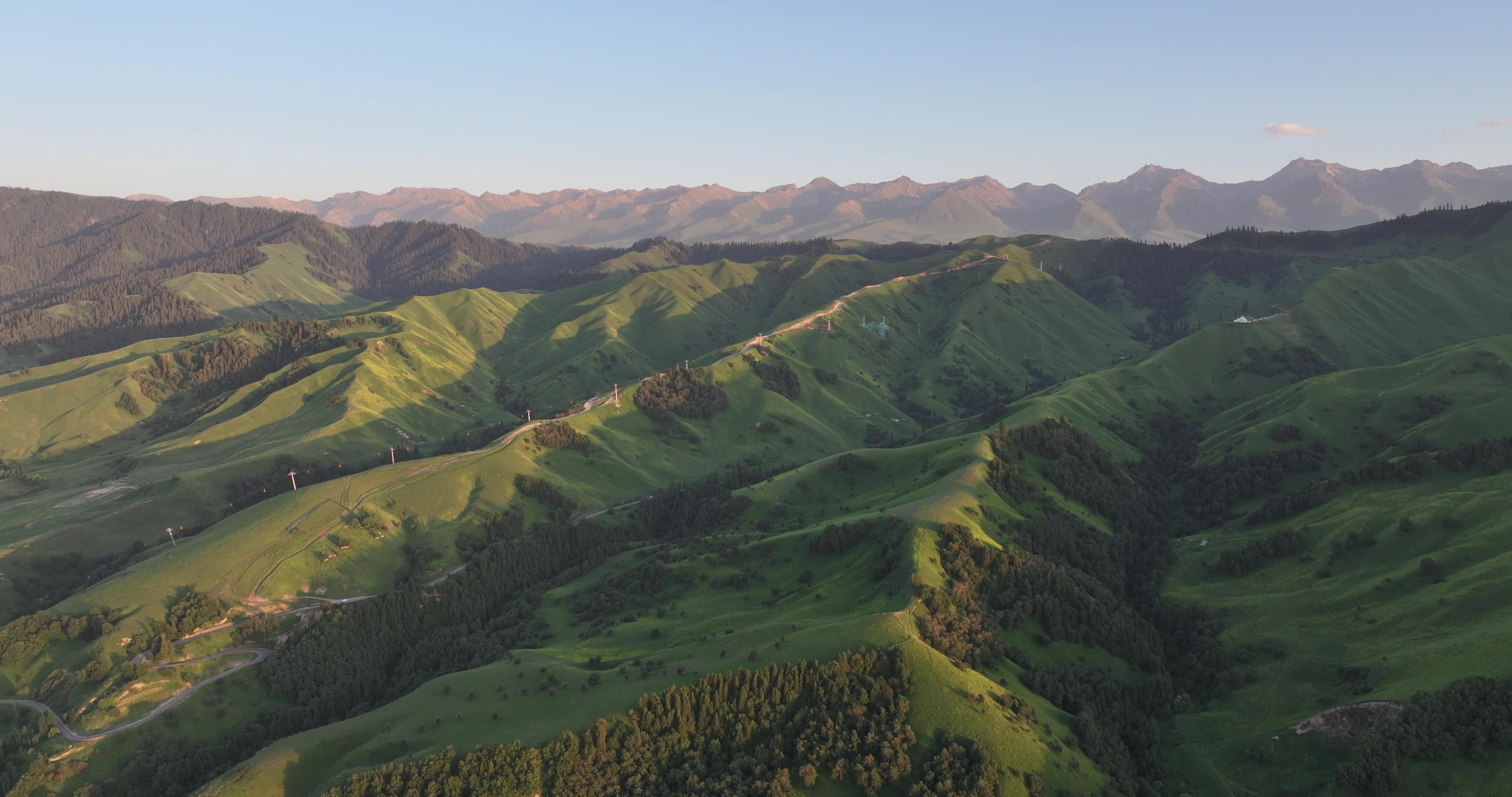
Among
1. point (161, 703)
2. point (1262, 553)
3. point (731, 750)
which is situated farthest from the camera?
point (1262, 553)

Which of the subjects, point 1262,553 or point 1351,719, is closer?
point 1351,719

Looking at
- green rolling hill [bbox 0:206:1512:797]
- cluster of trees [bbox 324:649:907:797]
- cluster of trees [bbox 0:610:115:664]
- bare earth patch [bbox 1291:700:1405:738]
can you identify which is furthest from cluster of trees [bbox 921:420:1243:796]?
cluster of trees [bbox 0:610:115:664]

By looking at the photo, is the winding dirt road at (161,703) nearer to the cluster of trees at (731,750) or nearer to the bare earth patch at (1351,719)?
the cluster of trees at (731,750)

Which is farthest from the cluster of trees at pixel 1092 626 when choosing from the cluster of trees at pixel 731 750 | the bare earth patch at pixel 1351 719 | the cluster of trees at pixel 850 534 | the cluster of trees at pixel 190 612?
the cluster of trees at pixel 190 612

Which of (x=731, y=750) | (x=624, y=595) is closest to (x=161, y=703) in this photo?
(x=624, y=595)

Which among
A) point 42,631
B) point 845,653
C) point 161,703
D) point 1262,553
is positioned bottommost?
point 161,703

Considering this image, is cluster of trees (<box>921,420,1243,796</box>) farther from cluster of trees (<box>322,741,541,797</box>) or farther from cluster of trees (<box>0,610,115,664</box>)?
cluster of trees (<box>0,610,115,664</box>)

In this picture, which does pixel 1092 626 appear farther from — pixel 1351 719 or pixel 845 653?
pixel 845 653

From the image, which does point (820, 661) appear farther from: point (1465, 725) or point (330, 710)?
point (330, 710)
